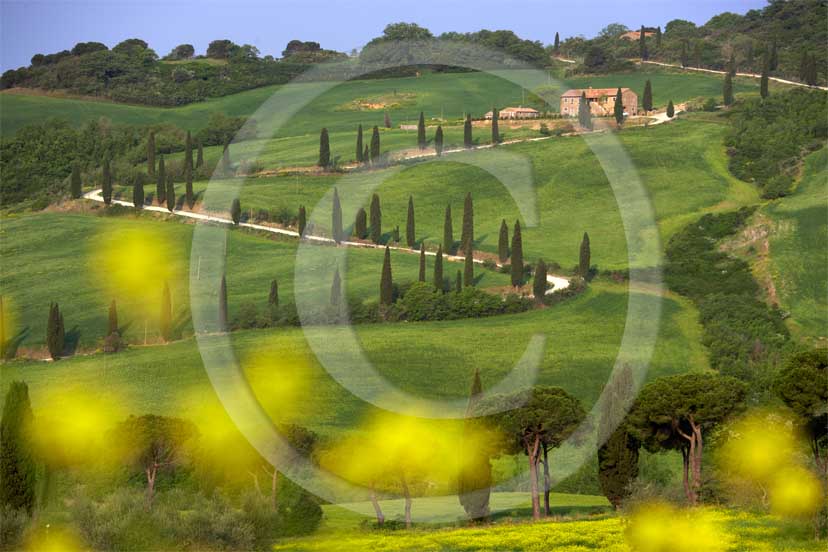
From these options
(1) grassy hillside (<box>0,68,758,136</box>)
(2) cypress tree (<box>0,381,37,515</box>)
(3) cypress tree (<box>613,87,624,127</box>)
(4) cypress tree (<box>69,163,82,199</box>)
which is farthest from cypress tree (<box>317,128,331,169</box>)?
(2) cypress tree (<box>0,381,37,515</box>)

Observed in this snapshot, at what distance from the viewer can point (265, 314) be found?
3799 inches

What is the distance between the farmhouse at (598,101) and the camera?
529ft

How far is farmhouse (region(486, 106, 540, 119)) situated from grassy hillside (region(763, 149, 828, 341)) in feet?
147

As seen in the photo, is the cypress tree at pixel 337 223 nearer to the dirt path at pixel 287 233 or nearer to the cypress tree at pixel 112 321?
the dirt path at pixel 287 233

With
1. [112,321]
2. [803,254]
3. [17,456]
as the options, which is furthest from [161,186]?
[17,456]

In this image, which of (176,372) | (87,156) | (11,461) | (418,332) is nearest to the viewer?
(11,461)

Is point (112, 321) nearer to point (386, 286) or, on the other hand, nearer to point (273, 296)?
point (273, 296)

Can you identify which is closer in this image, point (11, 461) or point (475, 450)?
point (11, 461)

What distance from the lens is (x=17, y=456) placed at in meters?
51.4

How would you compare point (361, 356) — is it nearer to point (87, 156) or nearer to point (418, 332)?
point (418, 332)

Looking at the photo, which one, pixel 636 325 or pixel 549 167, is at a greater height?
pixel 549 167

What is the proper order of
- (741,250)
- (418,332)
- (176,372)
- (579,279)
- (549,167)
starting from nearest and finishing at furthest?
(176,372) < (418,332) < (579,279) < (741,250) < (549,167)

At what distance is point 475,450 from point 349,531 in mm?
6579

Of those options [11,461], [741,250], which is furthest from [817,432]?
[741,250]
